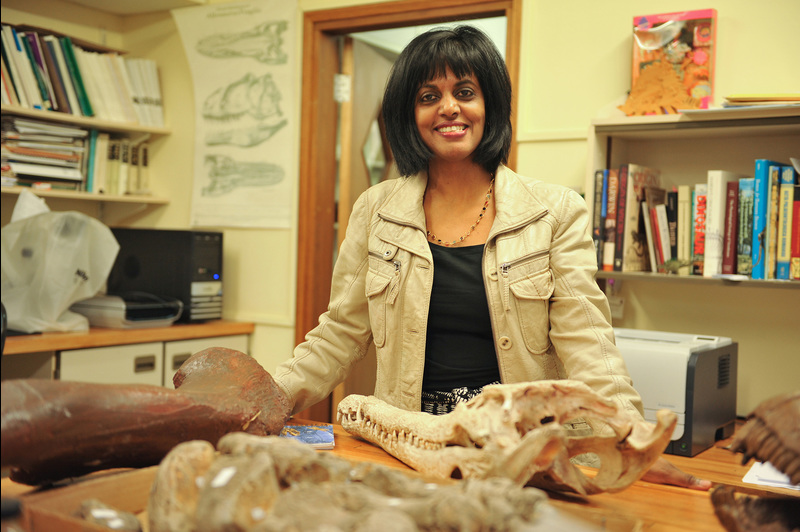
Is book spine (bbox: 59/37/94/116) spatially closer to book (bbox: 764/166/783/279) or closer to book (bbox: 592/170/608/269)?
book (bbox: 592/170/608/269)

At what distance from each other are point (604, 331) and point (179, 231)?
234 centimetres

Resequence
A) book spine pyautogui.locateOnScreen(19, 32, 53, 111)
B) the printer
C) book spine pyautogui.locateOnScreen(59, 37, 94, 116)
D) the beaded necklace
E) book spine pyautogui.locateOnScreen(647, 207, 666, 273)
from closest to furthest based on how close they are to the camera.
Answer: the beaded necklace < the printer < book spine pyautogui.locateOnScreen(647, 207, 666, 273) < book spine pyautogui.locateOnScreen(19, 32, 53, 111) < book spine pyautogui.locateOnScreen(59, 37, 94, 116)

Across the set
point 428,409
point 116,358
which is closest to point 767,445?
point 428,409

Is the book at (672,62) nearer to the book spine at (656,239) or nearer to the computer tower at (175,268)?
the book spine at (656,239)

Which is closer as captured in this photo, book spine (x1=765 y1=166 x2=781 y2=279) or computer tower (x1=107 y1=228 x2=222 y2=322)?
book spine (x1=765 y1=166 x2=781 y2=279)

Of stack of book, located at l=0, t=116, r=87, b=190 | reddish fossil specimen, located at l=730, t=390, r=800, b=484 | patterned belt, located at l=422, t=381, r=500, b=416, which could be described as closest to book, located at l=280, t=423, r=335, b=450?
patterned belt, located at l=422, t=381, r=500, b=416

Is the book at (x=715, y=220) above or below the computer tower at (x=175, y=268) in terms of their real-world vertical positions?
above

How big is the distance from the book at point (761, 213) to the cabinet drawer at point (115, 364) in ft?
7.34

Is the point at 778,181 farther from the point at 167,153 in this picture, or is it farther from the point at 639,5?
the point at 167,153

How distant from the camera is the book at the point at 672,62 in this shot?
2.35 metres

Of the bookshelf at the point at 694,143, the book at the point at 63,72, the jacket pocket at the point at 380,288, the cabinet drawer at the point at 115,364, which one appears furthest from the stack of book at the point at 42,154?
the bookshelf at the point at 694,143

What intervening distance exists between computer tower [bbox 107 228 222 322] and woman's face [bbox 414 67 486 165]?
1.90 metres

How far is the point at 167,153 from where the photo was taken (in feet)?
12.5

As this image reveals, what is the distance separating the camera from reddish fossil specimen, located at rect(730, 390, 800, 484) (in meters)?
0.76
